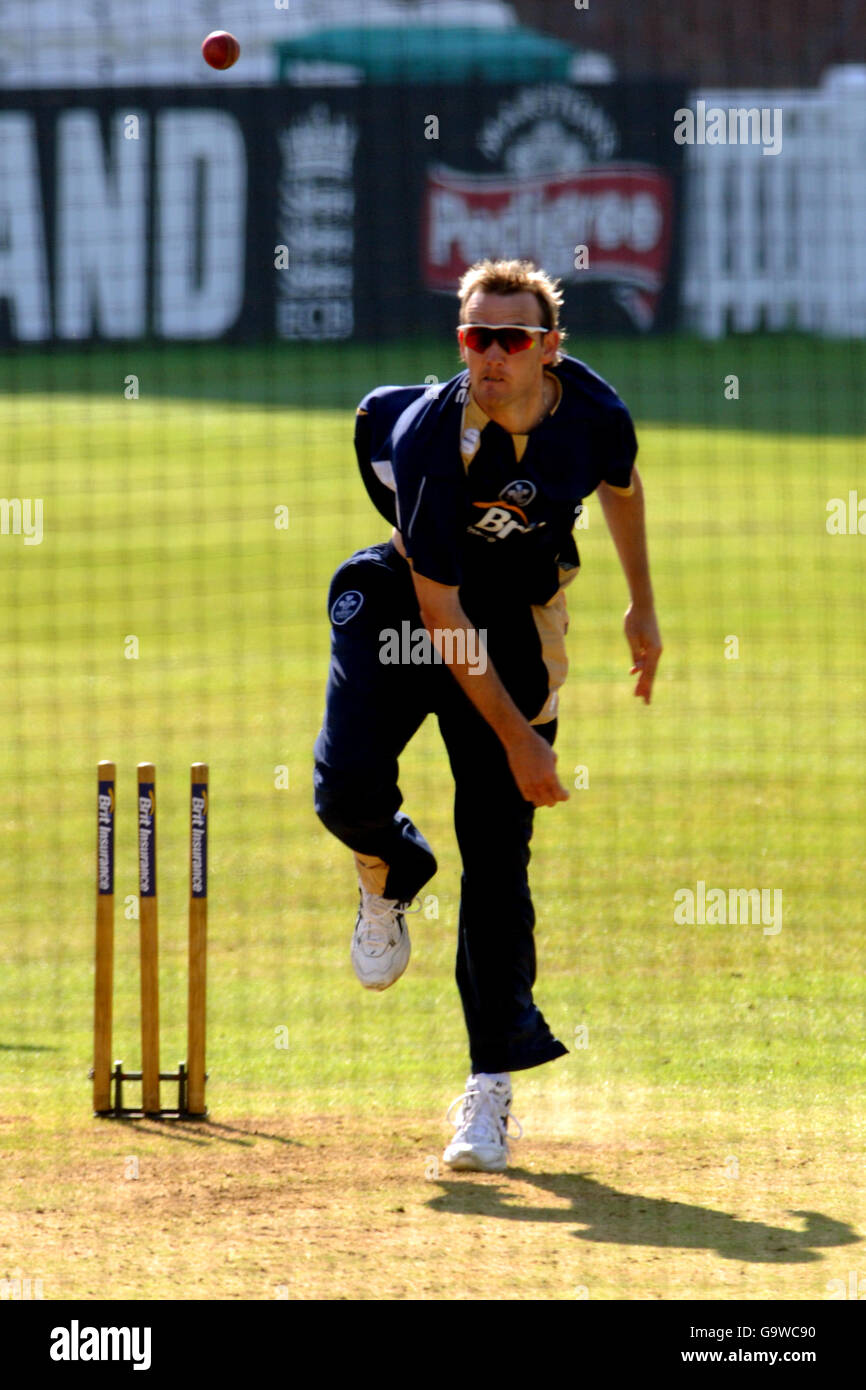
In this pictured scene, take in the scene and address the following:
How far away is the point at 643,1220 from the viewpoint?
14.2 feet

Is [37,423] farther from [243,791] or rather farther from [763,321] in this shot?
[243,791]

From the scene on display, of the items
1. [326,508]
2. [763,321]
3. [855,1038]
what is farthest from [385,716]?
[763,321]

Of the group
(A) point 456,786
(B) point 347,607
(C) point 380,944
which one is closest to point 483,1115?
(C) point 380,944

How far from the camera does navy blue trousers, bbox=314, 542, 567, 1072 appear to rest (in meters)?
4.71

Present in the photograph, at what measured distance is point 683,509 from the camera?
19.1m

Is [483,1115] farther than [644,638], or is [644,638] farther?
[644,638]

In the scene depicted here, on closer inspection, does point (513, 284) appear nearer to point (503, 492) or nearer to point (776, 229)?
point (503, 492)

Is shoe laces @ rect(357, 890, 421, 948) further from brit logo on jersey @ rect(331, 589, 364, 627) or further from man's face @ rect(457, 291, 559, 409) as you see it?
man's face @ rect(457, 291, 559, 409)

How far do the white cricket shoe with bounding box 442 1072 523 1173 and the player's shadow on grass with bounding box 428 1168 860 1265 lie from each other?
0.21 feet

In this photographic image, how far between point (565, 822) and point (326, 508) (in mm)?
10586

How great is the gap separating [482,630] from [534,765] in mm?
452

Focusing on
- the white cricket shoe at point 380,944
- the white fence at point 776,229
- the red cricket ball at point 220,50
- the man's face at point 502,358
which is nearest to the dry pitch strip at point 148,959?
the white cricket shoe at point 380,944

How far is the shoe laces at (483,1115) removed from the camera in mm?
4719

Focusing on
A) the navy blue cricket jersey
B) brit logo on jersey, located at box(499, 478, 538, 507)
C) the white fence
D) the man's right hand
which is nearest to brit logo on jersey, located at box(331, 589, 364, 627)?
the navy blue cricket jersey
